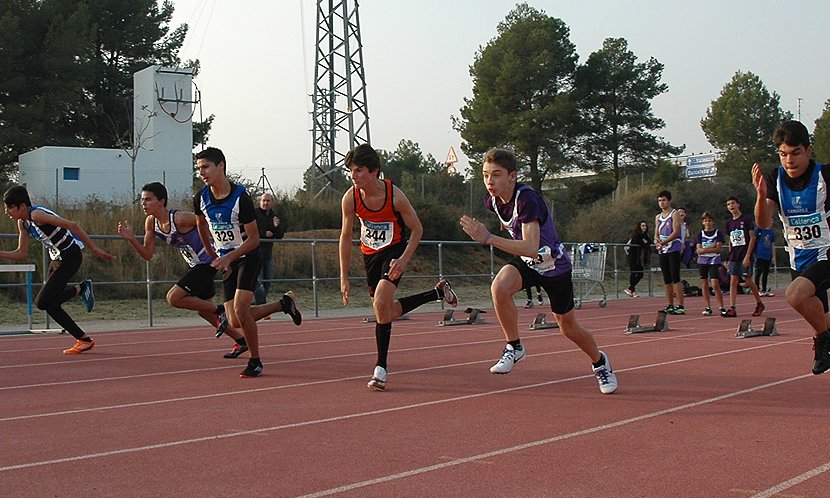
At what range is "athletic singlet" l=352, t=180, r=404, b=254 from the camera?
7598 millimetres

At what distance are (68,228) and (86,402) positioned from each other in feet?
12.0

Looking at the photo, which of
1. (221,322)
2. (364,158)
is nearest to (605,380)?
(364,158)

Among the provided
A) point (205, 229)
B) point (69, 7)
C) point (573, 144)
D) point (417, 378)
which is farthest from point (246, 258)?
point (573, 144)

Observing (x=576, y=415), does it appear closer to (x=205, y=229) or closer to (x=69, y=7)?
(x=205, y=229)

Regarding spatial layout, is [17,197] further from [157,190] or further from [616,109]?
[616,109]

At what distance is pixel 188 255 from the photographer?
9867mm

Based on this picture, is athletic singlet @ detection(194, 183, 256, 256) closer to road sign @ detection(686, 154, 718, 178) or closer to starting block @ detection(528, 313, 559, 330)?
starting block @ detection(528, 313, 559, 330)

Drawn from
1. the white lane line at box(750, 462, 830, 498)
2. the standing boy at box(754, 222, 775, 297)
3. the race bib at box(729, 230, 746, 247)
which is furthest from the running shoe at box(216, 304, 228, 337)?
the standing boy at box(754, 222, 775, 297)

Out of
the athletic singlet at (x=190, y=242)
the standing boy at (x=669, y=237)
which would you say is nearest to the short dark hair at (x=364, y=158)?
the athletic singlet at (x=190, y=242)

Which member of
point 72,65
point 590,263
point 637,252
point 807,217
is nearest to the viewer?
point 807,217

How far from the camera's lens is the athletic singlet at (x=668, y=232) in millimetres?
15188

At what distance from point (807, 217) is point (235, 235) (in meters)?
4.57

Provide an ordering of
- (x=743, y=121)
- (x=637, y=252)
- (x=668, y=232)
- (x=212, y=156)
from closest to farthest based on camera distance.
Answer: (x=212, y=156) < (x=668, y=232) < (x=637, y=252) < (x=743, y=121)

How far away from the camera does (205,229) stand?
28.9 ft
